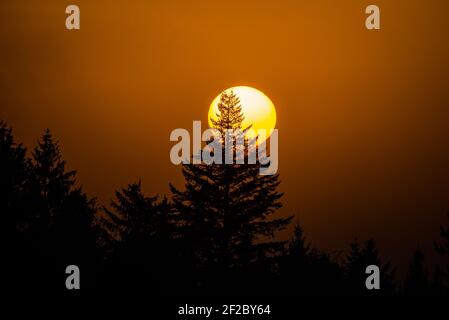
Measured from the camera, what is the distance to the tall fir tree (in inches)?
1280

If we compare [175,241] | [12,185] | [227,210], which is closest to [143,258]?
[175,241]

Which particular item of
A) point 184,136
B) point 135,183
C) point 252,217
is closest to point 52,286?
point 135,183

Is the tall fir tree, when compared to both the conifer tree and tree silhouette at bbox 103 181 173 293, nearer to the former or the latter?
tree silhouette at bbox 103 181 173 293

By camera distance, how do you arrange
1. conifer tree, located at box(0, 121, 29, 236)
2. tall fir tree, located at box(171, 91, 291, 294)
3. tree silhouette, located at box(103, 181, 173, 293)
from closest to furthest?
tree silhouette, located at box(103, 181, 173, 293), conifer tree, located at box(0, 121, 29, 236), tall fir tree, located at box(171, 91, 291, 294)

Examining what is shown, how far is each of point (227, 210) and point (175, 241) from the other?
264 inches

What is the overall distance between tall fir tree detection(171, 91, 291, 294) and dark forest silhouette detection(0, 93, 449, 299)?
0.14ft

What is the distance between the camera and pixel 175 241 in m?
26.9

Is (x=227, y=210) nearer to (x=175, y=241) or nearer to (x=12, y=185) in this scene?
(x=175, y=241)

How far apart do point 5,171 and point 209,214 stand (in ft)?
29.8

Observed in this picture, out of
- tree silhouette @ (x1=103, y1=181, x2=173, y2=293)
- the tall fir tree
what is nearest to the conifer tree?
tree silhouette @ (x1=103, y1=181, x2=173, y2=293)

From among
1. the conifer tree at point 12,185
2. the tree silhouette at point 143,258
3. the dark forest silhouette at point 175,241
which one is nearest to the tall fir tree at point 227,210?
the dark forest silhouette at point 175,241

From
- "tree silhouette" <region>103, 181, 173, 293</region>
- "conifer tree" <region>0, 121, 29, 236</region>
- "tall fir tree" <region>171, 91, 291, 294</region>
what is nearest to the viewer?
"tree silhouette" <region>103, 181, 173, 293</region>

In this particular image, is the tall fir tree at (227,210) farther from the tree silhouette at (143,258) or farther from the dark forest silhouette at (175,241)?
the tree silhouette at (143,258)
